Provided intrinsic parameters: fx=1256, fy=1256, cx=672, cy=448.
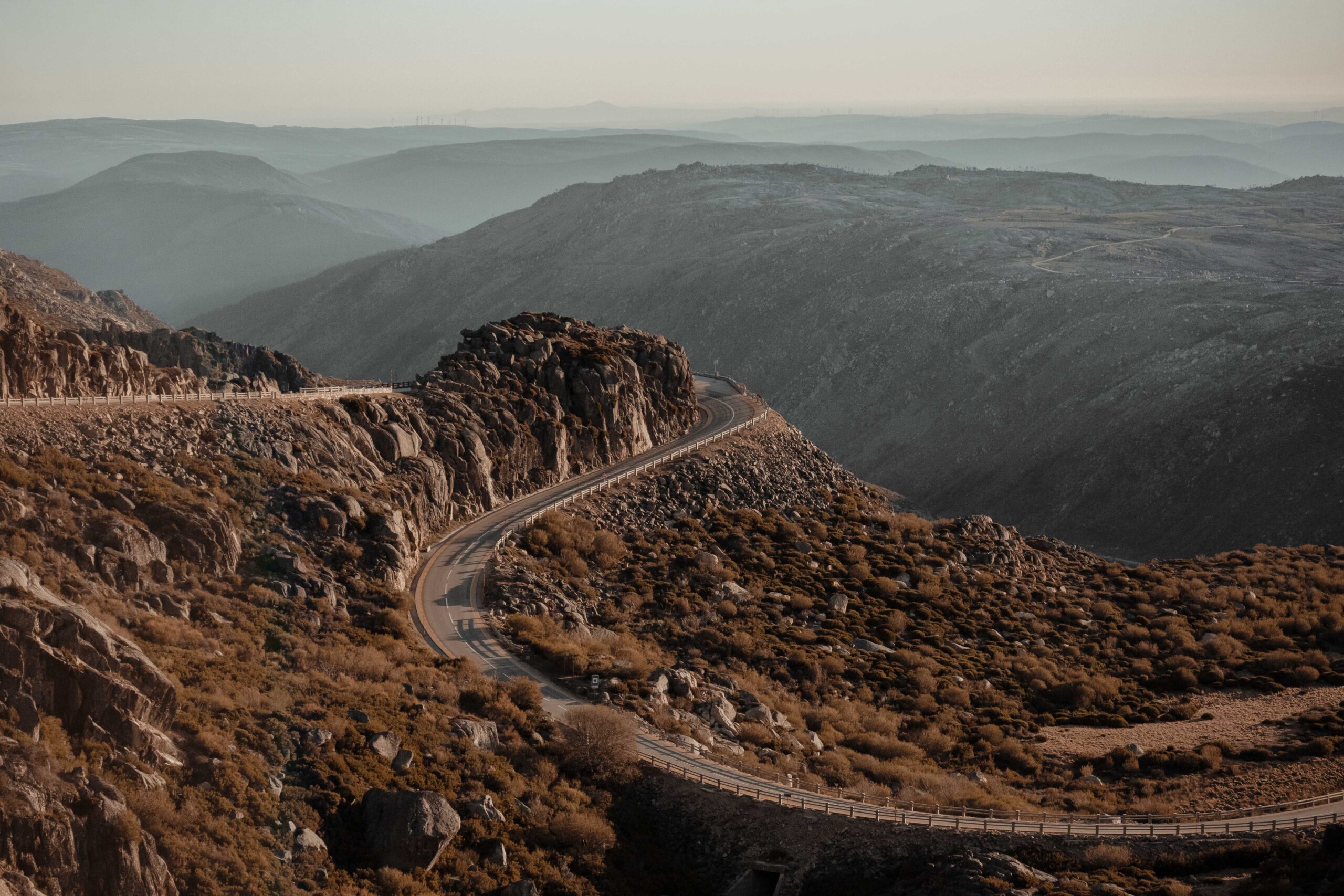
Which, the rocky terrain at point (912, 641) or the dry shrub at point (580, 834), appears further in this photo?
the rocky terrain at point (912, 641)

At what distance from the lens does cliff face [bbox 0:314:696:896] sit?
1141 inches

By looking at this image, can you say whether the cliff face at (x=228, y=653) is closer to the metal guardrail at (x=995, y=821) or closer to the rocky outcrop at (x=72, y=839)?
the rocky outcrop at (x=72, y=839)

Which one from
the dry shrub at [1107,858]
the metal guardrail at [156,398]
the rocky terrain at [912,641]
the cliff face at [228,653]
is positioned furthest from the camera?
the rocky terrain at [912,641]

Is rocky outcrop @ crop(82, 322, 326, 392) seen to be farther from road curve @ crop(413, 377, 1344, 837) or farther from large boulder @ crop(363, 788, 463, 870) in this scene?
large boulder @ crop(363, 788, 463, 870)

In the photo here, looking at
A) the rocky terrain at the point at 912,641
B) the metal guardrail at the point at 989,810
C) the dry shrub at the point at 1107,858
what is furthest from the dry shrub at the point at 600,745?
the dry shrub at the point at 1107,858

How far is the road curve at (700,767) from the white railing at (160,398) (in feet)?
33.9

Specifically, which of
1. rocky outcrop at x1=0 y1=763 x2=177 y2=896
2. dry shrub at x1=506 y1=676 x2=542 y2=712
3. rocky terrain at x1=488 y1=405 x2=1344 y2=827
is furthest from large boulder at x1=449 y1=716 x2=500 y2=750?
rocky outcrop at x1=0 y1=763 x2=177 y2=896

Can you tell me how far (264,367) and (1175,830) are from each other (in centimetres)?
9295

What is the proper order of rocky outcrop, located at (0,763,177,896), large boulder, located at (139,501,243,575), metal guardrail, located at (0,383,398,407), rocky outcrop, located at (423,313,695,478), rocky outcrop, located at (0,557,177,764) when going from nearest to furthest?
rocky outcrop, located at (0,763,177,896), rocky outcrop, located at (0,557,177,764), large boulder, located at (139,501,243,575), metal guardrail, located at (0,383,398,407), rocky outcrop, located at (423,313,695,478)

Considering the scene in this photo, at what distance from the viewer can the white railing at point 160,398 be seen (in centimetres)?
4762

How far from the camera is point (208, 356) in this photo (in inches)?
4109

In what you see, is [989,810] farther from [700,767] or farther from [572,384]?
[572,384]

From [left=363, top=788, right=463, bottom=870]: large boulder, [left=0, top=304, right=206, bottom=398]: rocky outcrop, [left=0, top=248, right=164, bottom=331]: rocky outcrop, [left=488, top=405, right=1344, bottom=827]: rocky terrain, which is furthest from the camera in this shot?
[left=0, top=248, right=164, bottom=331]: rocky outcrop

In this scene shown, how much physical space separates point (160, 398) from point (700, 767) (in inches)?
1094
